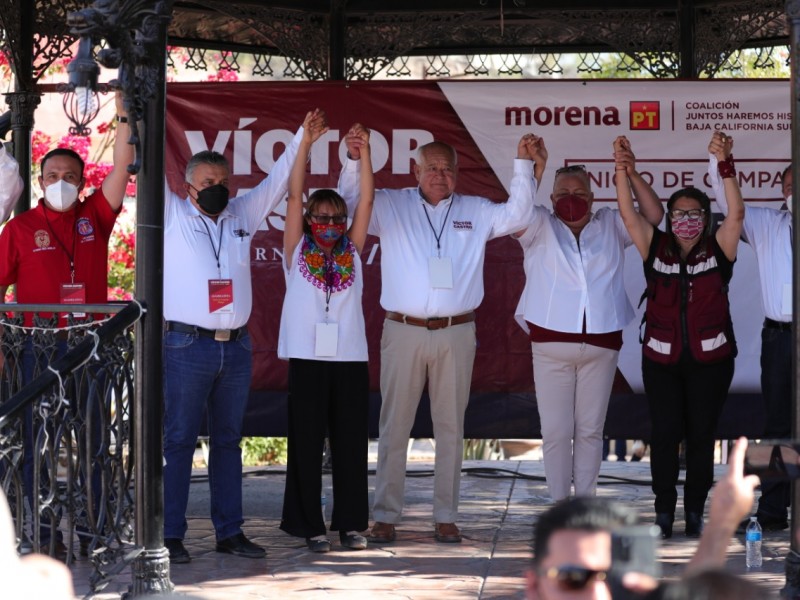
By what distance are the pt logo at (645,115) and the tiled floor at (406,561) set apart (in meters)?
2.29

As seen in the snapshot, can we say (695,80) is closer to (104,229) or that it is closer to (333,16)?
(333,16)

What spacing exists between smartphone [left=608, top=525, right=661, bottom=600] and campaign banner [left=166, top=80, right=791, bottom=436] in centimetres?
562

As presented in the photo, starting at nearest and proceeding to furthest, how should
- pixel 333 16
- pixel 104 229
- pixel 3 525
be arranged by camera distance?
pixel 3 525 < pixel 104 229 < pixel 333 16

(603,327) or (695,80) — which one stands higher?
(695,80)

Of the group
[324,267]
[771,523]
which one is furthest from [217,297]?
[771,523]

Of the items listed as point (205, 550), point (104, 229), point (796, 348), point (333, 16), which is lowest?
point (205, 550)

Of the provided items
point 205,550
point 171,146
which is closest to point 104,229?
point 205,550

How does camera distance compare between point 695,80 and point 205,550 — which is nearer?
point 205,550

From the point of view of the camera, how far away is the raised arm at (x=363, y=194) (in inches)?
245

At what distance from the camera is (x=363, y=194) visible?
6238 mm

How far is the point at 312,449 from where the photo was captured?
6.17 meters

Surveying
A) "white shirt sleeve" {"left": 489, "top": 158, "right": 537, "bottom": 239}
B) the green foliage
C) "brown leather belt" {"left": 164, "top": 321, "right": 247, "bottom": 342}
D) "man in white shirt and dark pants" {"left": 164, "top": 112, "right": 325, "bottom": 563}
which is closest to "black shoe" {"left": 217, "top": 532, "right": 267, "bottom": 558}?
"man in white shirt and dark pants" {"left": 164, "top": 112, "right": 325, "bottom": 563}

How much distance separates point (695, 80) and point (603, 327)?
2.18 metres

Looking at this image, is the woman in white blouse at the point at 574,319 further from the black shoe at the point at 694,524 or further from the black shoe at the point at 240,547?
the black shoe at the point at 240,547
